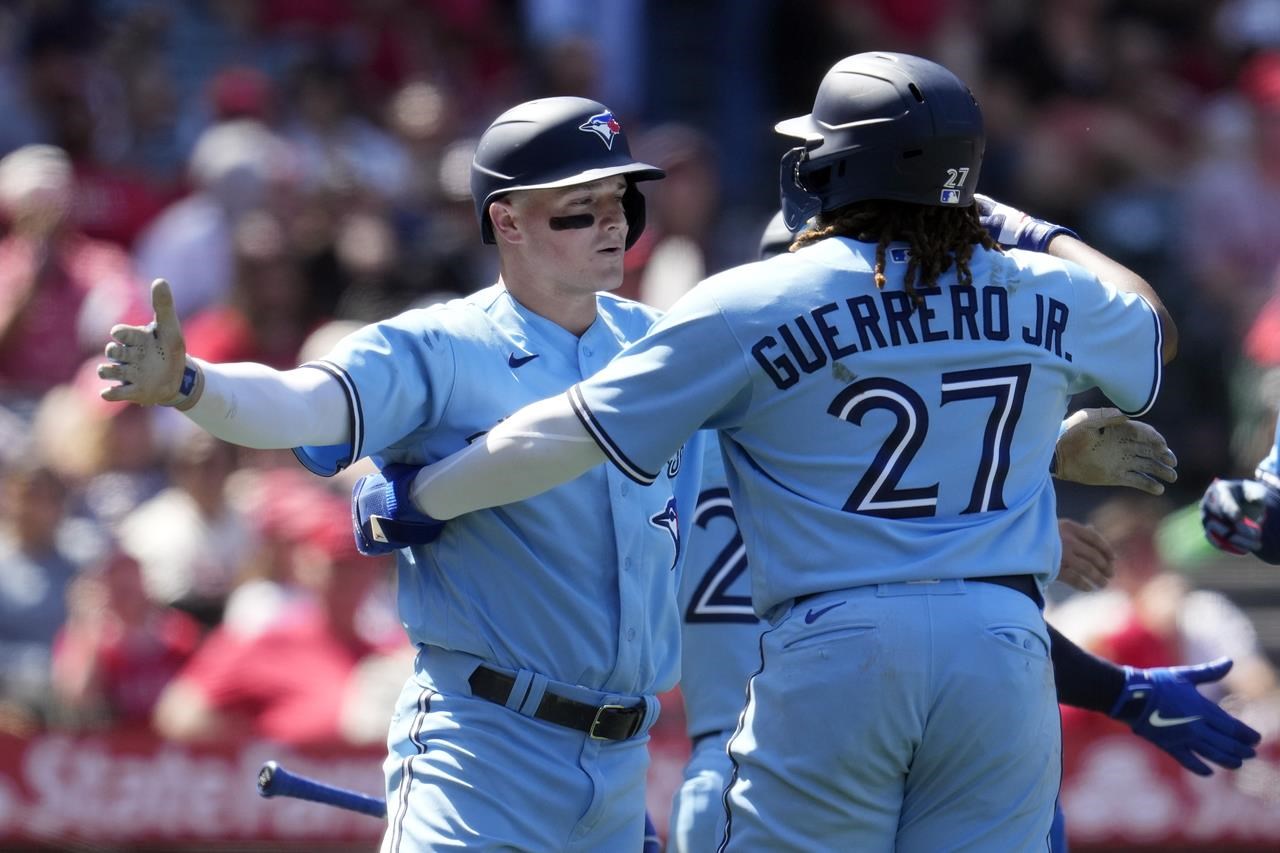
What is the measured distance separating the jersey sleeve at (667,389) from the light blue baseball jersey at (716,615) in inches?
48.4

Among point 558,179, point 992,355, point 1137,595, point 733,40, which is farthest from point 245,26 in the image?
point 992,355

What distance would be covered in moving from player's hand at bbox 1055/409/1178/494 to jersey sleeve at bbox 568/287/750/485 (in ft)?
2.55

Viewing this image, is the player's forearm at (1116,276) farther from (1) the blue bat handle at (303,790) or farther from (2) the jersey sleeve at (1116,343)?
(1) the blue bat handle at (303,790)

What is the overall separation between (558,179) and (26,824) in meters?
4.46

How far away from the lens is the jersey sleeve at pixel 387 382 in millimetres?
3824

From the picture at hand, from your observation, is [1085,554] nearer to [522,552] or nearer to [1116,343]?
[1116,343]

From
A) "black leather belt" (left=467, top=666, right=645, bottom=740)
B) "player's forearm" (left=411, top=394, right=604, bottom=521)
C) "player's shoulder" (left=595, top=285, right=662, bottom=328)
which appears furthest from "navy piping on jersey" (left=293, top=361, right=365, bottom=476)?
"player's shoulder" (left=595, top=285, right=662, bottom=328)

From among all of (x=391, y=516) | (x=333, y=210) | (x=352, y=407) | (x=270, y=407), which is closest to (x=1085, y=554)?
(x=391, y=516)

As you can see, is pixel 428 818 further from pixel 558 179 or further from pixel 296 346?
pixel 296 346

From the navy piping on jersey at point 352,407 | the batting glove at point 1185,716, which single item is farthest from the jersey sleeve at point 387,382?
the batting glove at point 1185,716

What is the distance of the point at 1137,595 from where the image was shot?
760 centimetres

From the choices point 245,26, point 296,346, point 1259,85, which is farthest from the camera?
point 245,26

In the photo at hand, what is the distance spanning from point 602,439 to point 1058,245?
42.7 inches

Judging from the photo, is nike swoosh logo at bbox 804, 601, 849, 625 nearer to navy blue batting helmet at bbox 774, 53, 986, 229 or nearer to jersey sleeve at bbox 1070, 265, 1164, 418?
jersey sleeve at bbox 1070, 265, 1164, 418
